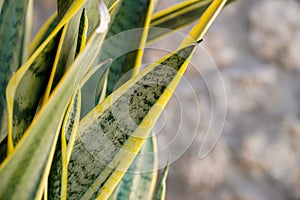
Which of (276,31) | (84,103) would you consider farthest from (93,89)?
(276,31)

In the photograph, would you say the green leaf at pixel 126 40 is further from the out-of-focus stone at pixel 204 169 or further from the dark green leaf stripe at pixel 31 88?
the out-of-focus stone at pixel 204 169

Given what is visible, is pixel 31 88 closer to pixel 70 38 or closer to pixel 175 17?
pixel 70 38

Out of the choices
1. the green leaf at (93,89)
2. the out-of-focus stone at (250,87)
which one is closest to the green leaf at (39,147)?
the green leaf at (93,89)

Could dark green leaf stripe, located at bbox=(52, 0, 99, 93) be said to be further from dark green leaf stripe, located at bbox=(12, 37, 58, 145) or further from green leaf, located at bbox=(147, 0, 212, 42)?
green leaf, located at bbox=(147, 0, 212, 42)

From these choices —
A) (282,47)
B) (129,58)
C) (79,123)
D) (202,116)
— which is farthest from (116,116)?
(282,47)

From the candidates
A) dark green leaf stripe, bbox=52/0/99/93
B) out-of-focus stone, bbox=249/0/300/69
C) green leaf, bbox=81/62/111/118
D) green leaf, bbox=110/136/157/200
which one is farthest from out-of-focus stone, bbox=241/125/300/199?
dark green leaf stripe, bbox=52/0/99/93
